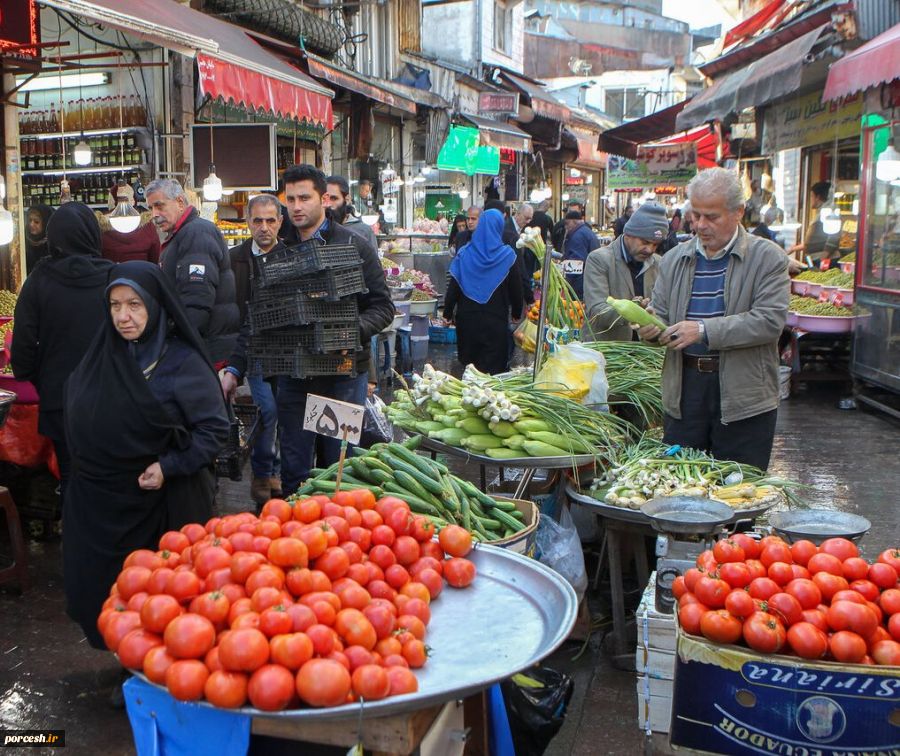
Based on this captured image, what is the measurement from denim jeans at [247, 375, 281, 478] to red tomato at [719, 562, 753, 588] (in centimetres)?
435

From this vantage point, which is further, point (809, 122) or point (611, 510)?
point (809, 122)

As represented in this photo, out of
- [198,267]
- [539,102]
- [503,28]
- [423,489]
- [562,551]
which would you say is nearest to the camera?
[423,489]

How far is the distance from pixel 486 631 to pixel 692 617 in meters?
0.62

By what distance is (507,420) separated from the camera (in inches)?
181

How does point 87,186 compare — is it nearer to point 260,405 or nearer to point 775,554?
point 260,405

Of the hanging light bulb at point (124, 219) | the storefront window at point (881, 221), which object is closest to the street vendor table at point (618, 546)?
the hanging light bulb at point (124, 219)

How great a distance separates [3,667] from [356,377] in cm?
231

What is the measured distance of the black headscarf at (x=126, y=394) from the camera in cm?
Answer: 356

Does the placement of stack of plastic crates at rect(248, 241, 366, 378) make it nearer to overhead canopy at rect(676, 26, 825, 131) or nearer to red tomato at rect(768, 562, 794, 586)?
red tomato at rect(768, 562, 794, 586)

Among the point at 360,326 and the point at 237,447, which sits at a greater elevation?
the point at 360,326

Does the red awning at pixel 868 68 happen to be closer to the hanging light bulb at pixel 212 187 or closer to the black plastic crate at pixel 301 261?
the black plastic crate at pixel 301 261

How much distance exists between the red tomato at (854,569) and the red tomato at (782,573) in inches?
6.8

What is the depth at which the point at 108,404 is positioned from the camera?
356cm

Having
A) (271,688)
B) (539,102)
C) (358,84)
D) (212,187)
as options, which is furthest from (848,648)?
(539,102)
